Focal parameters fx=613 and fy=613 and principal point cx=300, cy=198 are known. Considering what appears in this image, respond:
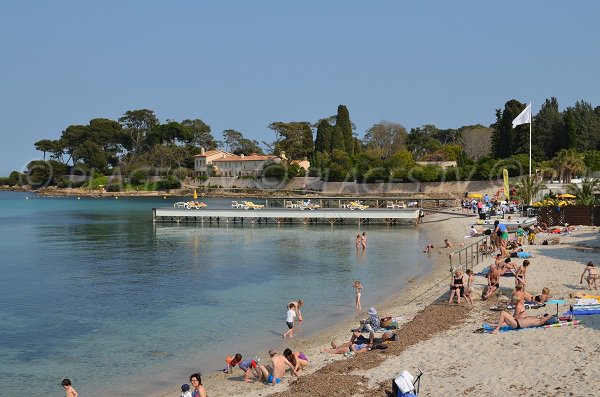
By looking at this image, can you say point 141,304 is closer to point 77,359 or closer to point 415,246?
point 77,359

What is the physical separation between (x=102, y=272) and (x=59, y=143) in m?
128

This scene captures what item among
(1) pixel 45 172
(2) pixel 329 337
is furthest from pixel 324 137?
(2) pixel 329 337

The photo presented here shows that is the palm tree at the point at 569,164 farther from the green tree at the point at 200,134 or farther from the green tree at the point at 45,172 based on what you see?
the green tree at the point at 45,172

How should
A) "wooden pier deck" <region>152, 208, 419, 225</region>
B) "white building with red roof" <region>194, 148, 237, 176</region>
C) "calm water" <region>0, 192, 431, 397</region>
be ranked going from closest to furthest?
"calm water" <region>0, 192, 431, 397</region> < "wooden pier deck" <region>152, 208, 419, 225</region> < "white building with red roof" <region>194, 148, 237, 176</region>

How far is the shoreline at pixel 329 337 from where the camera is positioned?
13391 millimetres

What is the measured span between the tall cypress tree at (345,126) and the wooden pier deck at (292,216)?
183 ft

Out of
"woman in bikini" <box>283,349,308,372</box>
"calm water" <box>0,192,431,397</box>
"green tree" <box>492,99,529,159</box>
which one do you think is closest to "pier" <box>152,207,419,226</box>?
"calm water" <box>0,192,431,397</box>

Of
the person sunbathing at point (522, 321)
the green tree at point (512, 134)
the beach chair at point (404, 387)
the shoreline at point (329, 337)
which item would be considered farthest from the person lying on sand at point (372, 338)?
the green tree at point (512, 134)

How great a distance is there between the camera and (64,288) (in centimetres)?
2731

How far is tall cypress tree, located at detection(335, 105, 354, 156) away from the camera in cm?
11150

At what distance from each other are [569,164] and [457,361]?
2462 inches

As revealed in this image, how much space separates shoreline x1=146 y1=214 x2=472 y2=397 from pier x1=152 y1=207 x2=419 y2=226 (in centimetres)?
2386

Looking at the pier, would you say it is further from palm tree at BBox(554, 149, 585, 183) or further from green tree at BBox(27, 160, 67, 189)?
green tree at BBox(27, 160, 67, 189)

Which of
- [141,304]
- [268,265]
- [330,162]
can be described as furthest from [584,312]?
[330,162]
